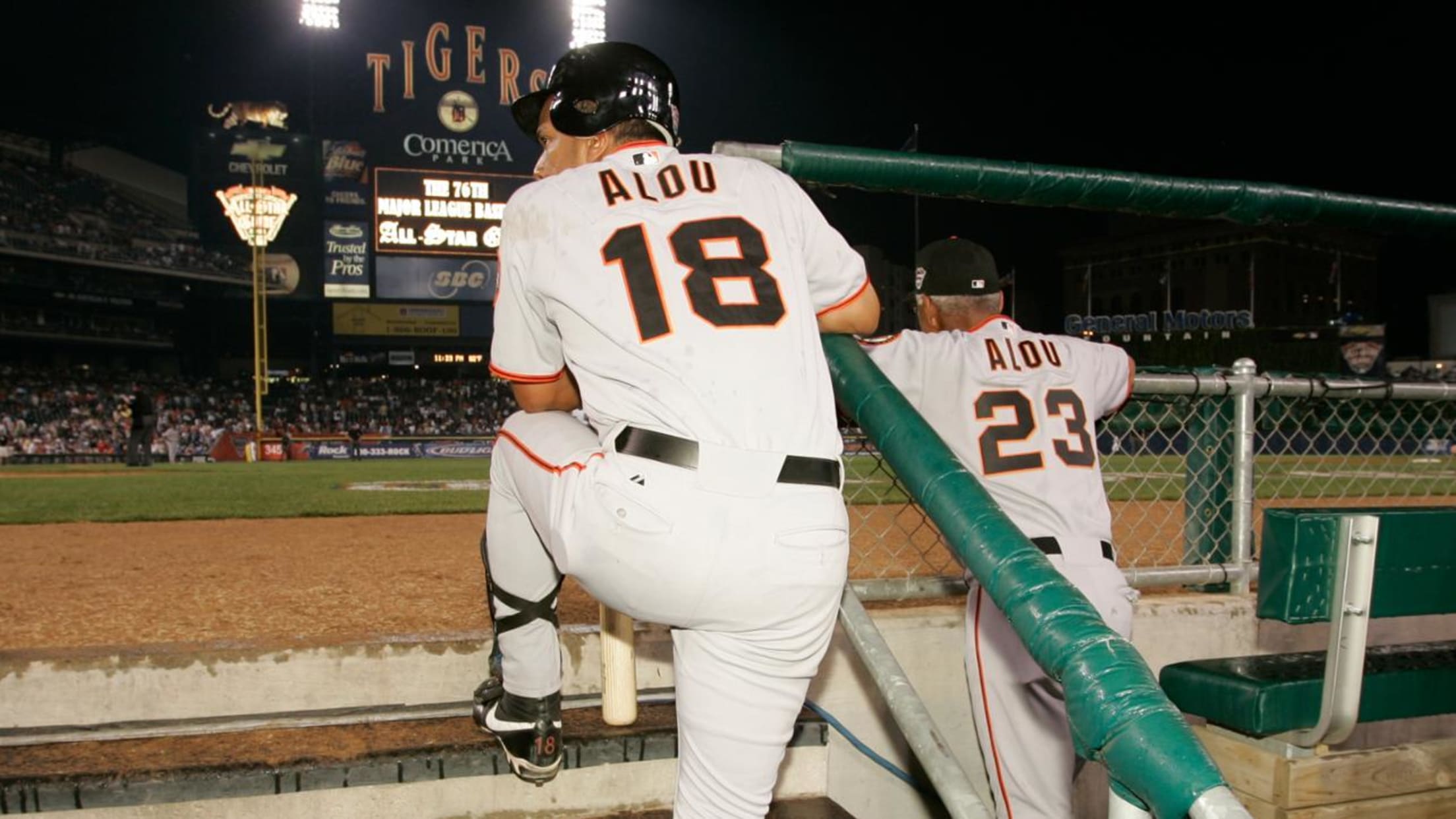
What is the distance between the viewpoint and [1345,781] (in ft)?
6.21

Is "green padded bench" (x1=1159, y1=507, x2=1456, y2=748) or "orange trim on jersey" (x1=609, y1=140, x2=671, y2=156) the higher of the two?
"orange trim on jersey" (x1=609, y1=140, x2=671, y2=156)

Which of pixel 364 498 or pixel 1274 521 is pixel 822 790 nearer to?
pixel 1274 521

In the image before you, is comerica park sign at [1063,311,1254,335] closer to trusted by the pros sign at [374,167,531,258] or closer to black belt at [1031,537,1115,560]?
trusted by the pros sign at [374,167,531,258]

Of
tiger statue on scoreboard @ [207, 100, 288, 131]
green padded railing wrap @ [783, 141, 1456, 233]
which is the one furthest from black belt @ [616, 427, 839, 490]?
tiger statue on scoreboard @ [207, 100, 288, 131]

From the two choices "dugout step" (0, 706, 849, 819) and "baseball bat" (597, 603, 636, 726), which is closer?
"dugout step" (0, 706, 849, 819)

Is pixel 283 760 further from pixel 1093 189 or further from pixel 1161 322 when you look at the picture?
pixel 1161 322

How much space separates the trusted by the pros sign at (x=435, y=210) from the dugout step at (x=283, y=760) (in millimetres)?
33003

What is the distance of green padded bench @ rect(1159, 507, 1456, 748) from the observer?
5.66 ft

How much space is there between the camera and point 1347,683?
175cm

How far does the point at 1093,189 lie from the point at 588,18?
4291 cm

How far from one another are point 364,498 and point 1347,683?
11840 millimetres

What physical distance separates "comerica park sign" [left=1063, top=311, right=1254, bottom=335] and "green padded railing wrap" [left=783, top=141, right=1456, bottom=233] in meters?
54.1

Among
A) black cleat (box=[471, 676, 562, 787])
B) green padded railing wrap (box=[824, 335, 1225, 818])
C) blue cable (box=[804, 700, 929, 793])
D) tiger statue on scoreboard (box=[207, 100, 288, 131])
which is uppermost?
tiger statue on scoreboard (box=[207, 100, 288, 131])

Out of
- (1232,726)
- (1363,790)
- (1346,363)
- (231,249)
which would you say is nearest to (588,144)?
(1232,726)
